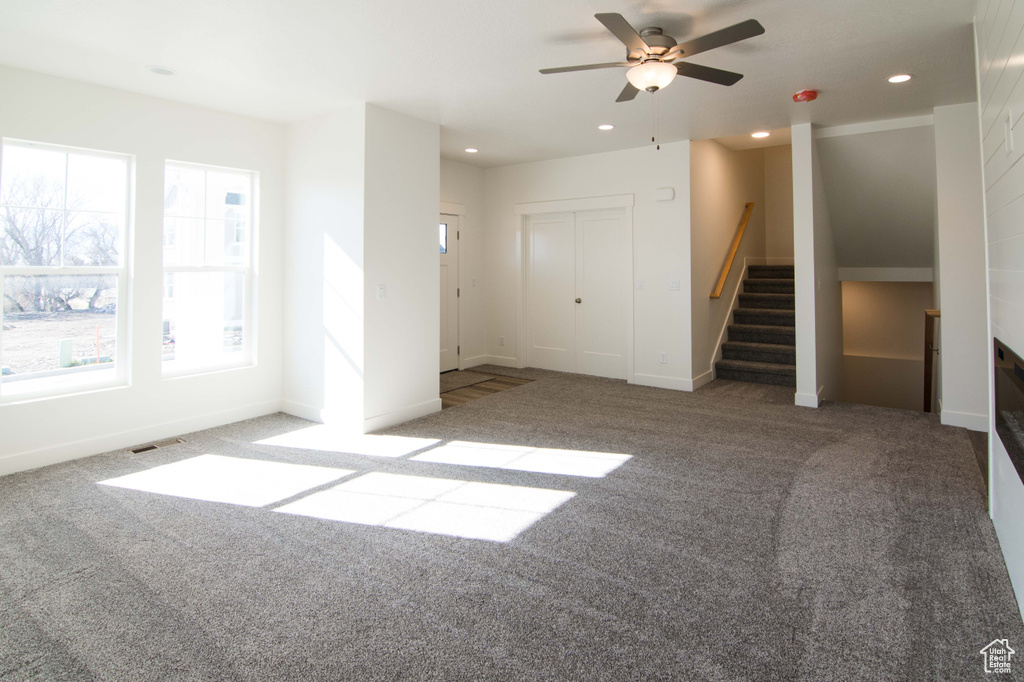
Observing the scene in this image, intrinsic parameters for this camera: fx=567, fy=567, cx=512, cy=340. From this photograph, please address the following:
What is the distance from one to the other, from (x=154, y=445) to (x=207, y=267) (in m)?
1.50

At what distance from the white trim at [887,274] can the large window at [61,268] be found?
7.59 metres

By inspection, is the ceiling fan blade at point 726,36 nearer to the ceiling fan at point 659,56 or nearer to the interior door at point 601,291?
the ceiling fan at point 659,56

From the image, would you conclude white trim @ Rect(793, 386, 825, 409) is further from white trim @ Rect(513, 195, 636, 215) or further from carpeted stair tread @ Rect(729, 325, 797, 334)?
white trim @ Rect(513, 195, 636, 215)

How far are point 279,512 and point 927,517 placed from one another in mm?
3448

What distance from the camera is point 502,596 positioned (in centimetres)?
226

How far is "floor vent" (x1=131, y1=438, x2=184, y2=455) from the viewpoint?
4.22m

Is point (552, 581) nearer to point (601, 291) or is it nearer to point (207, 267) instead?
point (207, 267)

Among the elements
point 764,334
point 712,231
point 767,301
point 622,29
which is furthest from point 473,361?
point 622,29

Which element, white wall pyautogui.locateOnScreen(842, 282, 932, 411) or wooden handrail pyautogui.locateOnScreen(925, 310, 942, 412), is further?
white wall pyautogui.locateOnScreen(842, 282, 932, 411)

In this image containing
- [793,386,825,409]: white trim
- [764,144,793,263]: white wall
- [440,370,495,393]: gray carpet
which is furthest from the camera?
[764,144,793,263]: white wall

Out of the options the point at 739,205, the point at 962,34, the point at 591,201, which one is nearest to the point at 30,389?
the point at 591,201

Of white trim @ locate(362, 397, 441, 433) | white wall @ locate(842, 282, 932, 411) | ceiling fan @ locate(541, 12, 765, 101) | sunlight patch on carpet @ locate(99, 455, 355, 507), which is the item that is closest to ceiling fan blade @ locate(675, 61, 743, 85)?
ceiling fan @ locate(541, 12, 765, 101)

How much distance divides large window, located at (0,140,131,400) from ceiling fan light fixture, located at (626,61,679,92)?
375 centimetres

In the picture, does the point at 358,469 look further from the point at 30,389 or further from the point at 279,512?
the point at 30,389
